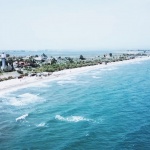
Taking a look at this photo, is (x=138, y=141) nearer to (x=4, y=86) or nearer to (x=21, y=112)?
(x=21, y=112)

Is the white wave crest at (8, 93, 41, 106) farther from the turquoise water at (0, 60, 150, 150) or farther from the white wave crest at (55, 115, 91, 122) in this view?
the white wave crest at (55, 115, 91, 122)

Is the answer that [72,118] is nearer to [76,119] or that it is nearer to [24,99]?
[76,119]

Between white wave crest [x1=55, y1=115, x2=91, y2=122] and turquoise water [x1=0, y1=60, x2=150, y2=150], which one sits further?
white wave crest [x1=55, y1=115, x2=91, y2=122]

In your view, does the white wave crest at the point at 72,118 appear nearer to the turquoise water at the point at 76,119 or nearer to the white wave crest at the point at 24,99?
the turquoise water at the point at 76,119

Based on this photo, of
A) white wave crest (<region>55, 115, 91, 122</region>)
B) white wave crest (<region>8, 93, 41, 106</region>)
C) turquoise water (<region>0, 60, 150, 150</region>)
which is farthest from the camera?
white wave crest (<region>8, 93, 41, 106</region>)

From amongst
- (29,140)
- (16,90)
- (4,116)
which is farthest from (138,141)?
(16,90)

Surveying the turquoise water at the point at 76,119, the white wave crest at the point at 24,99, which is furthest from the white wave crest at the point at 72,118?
the white wave crest at the point at 24,99

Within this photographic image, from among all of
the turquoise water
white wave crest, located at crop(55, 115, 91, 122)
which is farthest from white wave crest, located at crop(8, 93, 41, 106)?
white wave crest, located at crop(55, 115, 91, 122)

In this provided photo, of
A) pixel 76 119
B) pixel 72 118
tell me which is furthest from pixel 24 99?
pixel 76 119
